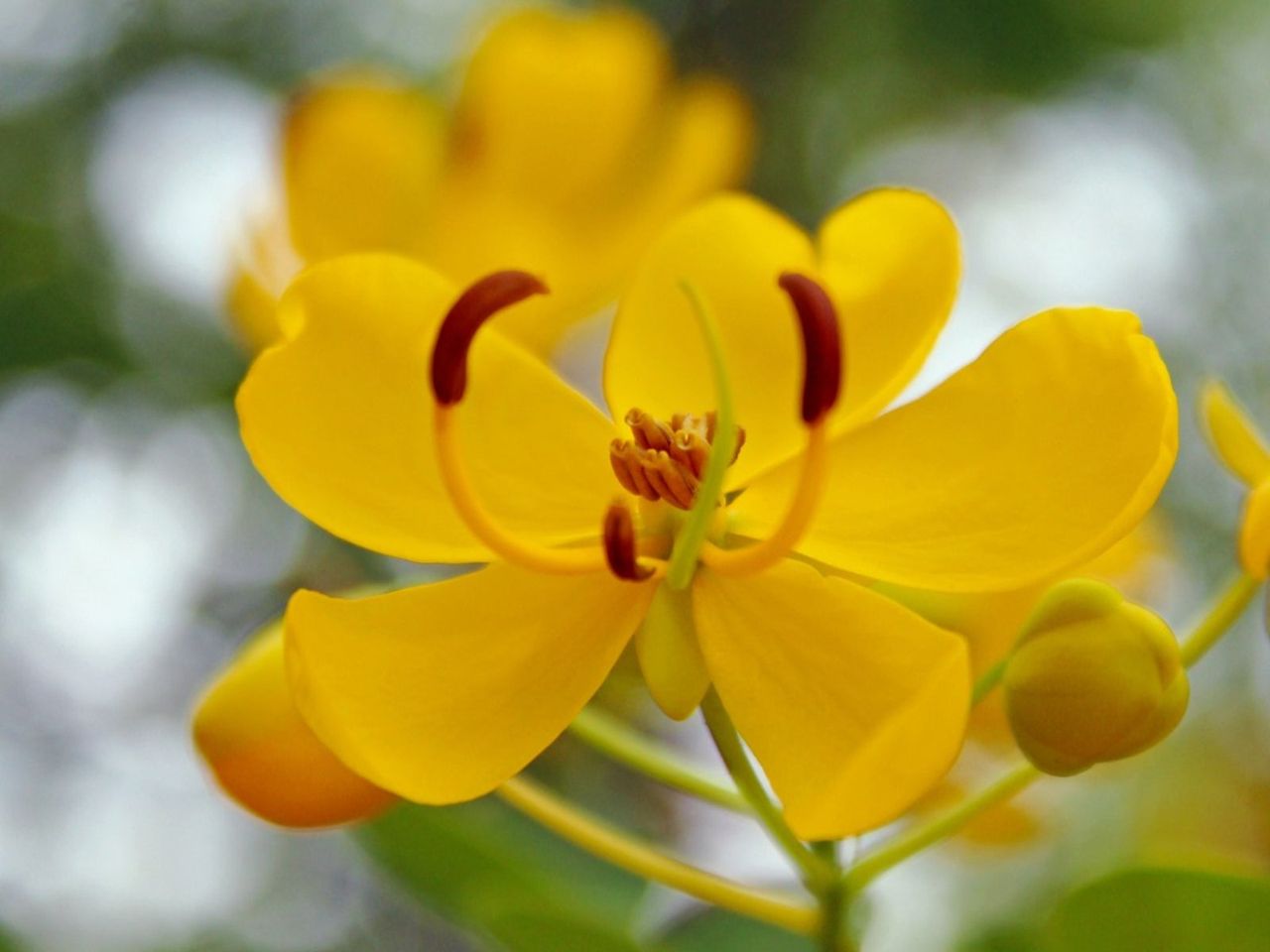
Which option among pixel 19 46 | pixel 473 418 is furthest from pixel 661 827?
pixel 19 46

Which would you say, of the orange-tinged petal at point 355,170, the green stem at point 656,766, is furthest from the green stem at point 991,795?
the orange-tinged petal at point 355,170

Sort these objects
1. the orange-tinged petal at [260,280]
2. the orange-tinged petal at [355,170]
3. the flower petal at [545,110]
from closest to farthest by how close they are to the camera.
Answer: the orange-tinged petal at [260,280] < the orange-tinged petal at [355,170] < the flower petal at [545,110]

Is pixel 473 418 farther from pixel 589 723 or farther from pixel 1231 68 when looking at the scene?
pixel 1231 68

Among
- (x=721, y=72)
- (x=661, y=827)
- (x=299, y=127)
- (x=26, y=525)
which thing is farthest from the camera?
(x=721, y=72)

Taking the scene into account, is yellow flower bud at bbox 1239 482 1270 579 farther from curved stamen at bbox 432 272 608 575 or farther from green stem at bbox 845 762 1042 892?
curved stamen at bbox 432 272 608 575

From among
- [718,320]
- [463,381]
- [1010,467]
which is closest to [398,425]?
[463,381]

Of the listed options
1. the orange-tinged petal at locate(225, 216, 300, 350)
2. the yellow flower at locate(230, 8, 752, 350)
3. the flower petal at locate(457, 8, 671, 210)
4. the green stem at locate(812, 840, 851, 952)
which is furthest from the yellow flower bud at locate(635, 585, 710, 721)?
the flower petal at locate(457, 8, 671, 210)

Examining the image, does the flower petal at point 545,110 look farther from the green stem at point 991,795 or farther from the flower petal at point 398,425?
the green stem at point 991,795
